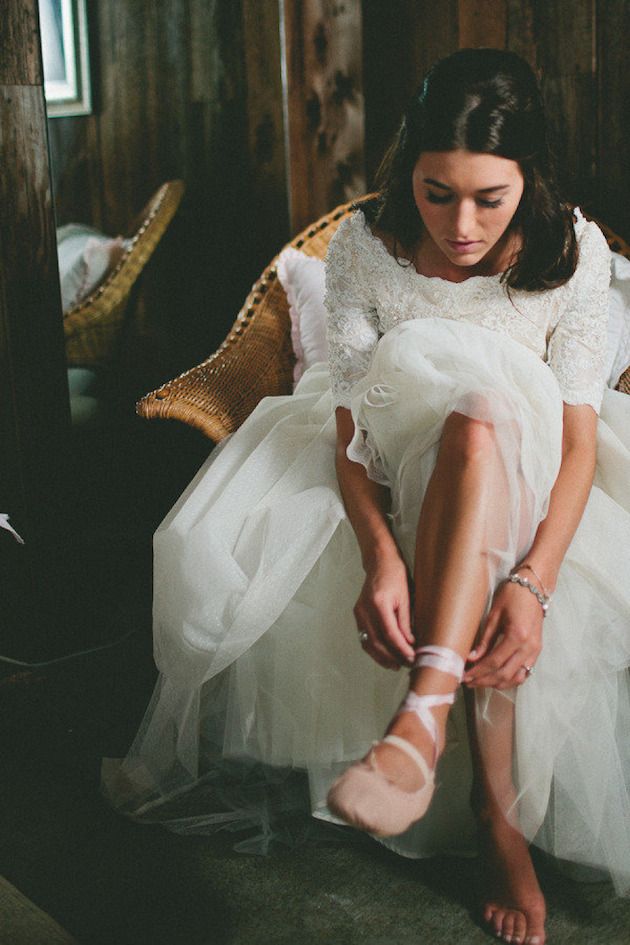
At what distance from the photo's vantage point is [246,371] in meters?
2.14

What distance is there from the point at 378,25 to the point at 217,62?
0.62 metres

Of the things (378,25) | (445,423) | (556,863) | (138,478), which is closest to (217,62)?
(378,25)

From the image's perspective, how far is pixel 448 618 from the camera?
48.8 inches

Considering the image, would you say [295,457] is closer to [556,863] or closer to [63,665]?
[556,863]

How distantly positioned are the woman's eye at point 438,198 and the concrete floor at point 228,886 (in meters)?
1.03

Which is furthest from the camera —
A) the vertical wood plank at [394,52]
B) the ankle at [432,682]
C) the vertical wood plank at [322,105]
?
the vertical wood plank at [322,105]

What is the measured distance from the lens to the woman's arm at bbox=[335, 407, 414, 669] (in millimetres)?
1296

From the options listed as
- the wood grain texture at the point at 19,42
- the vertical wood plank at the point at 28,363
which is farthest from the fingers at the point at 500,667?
the wood grain texture at the point at 19,42

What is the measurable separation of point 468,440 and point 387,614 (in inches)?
10.3

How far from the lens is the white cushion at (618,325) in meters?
1.90

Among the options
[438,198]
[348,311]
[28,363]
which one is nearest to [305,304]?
[348,311]

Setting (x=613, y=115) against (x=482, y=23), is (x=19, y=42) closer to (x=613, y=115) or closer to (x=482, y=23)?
(x=482, y=23)

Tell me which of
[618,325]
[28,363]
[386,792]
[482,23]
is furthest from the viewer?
[482,23]

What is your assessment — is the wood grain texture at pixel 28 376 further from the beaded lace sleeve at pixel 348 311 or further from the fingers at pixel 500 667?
the fingers at pixel 500 667
